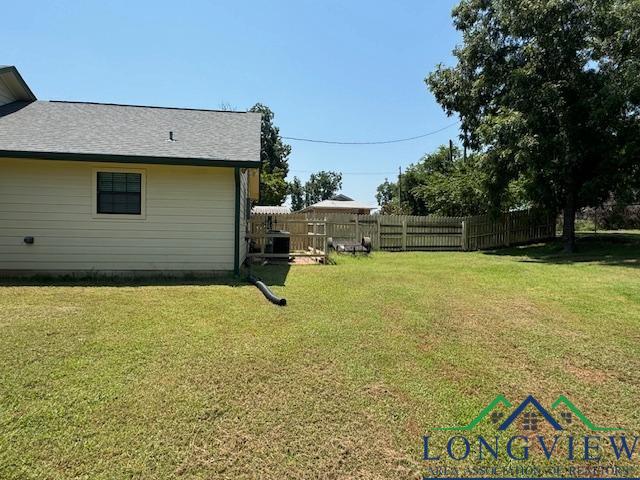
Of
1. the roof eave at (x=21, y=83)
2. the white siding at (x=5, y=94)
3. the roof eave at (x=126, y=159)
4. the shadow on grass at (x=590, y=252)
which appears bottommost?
the shadow on grass at (x=590, y=252)

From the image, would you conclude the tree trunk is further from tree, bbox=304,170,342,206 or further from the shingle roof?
tree, bbox=304,170,342,206

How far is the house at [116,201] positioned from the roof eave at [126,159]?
0.06 ft

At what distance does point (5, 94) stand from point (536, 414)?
13390 mm

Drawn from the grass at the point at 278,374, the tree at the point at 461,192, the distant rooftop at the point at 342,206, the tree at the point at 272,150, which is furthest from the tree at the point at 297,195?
the grass at the point at 278,374

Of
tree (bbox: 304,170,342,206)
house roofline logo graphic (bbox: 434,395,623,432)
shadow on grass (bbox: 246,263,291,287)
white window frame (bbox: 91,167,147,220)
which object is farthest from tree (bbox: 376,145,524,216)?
tree (bbox: 304,170,342,206)

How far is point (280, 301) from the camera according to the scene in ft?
19.2

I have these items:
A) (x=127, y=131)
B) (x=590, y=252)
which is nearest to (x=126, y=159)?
(x=127, y=131)

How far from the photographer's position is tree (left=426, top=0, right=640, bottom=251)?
40.4 ft

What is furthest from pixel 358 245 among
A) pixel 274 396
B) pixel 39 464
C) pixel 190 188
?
pixel 39 464

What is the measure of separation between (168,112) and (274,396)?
9.84 meters

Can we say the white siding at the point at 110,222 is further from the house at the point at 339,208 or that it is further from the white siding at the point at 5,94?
the house at the point at 339,208

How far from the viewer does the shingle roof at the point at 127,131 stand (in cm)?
775

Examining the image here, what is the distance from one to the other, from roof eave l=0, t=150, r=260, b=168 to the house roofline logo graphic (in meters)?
6.25

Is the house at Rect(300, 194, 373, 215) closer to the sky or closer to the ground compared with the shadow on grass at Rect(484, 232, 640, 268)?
closer to the sky
